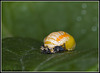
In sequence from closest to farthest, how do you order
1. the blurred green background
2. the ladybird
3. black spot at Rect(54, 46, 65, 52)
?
1. black spot at Rect(54, 46, 65, 52)
2. the ladybird
3. the blurred green background

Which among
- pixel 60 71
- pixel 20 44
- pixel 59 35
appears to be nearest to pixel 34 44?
pixel 20 44

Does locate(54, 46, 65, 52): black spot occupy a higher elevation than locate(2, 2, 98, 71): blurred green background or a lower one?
lower

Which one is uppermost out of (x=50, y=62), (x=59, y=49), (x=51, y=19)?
(x=51, y=19)

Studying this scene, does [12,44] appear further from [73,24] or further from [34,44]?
[73,24]

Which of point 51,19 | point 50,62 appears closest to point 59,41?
point 51,19

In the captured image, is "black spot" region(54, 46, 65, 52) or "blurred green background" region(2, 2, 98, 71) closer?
"black spot" region(54, 46, 65, 52)

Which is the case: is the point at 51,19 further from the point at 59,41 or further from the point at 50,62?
the point at 50,62

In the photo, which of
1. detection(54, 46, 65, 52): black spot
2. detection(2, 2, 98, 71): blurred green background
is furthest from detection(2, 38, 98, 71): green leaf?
detection(2, 2, 98, 71): blurred green background

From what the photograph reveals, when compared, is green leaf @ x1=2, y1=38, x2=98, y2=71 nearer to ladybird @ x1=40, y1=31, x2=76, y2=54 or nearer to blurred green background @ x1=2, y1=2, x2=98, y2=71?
ladybird @ x1=40, y1=31, x2=76, y2=54

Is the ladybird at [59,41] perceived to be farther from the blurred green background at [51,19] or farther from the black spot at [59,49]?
the blurred green background at [51,19]
